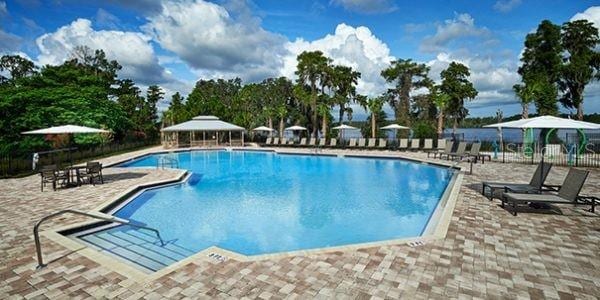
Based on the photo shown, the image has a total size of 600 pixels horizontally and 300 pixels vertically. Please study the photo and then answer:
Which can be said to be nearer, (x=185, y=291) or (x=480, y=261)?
(x=185, y=291)

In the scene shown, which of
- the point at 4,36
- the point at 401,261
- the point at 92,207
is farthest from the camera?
the point at 4,36

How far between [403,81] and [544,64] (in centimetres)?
1203

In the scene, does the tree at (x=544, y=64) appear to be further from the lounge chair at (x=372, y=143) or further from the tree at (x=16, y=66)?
the tree at (x=16, y=66)

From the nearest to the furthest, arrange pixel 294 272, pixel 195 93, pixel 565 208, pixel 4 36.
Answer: pixel 294 272, pixel 565 208, pixel 4 36, pixel 195 93

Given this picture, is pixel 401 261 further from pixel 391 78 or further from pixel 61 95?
pixel 391 78


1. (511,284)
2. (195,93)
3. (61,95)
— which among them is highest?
(195,93)

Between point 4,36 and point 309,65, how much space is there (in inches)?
970

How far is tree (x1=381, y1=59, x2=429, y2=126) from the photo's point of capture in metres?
31.5

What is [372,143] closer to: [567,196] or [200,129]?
[200,129]

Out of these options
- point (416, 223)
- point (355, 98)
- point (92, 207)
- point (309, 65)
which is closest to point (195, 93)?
point (309, 65)

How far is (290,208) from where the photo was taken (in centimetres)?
835

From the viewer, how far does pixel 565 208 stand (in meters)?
6.17

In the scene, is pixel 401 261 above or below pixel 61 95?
below

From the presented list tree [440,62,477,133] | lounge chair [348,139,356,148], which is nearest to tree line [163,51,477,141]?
tree [440,62,477,133]
